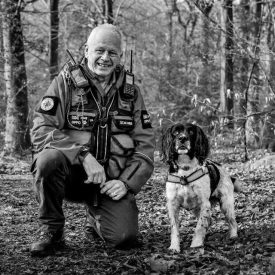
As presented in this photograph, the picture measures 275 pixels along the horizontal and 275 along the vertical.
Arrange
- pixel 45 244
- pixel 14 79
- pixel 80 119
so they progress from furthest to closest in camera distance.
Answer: pixel 14 79 < pixel 80 119 < pixel 45 244

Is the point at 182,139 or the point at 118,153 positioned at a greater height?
the point at 182,139

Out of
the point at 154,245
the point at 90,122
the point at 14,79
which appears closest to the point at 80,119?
the point at 90,122

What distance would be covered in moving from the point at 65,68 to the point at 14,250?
1.67m

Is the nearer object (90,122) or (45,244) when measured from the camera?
(45,244)

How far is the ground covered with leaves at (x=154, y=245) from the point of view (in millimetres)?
3711

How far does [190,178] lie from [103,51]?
137cm

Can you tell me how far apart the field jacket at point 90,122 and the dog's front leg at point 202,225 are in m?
0.59

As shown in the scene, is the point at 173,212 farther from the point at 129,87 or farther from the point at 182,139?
the point at 129,87

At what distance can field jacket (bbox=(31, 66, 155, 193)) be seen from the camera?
4445 mm

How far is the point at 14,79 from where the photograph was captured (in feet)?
40.2

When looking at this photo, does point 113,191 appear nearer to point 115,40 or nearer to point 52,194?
point 52,194

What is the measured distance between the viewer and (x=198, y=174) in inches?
180

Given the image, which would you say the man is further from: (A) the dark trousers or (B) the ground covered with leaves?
(B) the ground covered with leaves

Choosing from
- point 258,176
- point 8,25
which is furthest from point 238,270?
point 8,25
